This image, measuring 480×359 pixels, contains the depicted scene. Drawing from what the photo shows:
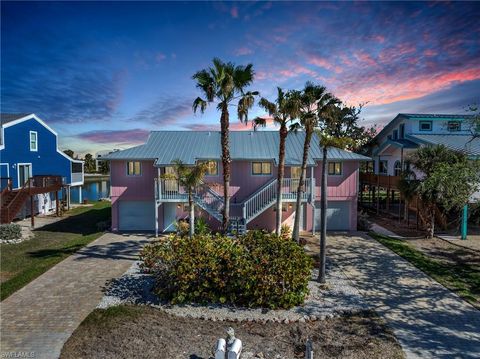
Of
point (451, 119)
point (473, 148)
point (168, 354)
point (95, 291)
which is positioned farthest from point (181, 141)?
point (451, 119)

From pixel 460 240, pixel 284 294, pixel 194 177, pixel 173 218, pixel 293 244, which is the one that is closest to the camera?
pixel 284 294

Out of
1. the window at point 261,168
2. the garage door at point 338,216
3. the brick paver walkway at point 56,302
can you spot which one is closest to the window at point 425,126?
the garage door at point 338,216

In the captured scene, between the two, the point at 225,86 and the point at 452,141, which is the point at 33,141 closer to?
the point at 225,86

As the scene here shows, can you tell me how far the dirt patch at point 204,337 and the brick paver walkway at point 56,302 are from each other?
2.03 ft

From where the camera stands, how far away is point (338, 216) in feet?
71.5

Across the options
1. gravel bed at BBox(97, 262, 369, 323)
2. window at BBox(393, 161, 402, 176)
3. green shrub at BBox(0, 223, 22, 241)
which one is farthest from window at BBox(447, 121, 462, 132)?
green shrub at BBox(0, 223, 22, 241)

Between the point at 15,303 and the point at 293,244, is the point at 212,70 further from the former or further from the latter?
the point at 15,303

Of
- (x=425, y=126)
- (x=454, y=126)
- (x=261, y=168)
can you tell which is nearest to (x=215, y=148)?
(x=261, y=168)

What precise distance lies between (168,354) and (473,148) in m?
26.2

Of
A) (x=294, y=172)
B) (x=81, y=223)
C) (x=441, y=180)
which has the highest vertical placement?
(x=294, y=172)

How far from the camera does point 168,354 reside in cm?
748

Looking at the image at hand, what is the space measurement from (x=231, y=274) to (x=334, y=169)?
45.0ft

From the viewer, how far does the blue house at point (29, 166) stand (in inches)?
908

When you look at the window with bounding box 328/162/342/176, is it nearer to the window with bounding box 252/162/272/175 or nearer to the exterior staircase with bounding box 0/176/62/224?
the window with bounding box 252/162/272/175
